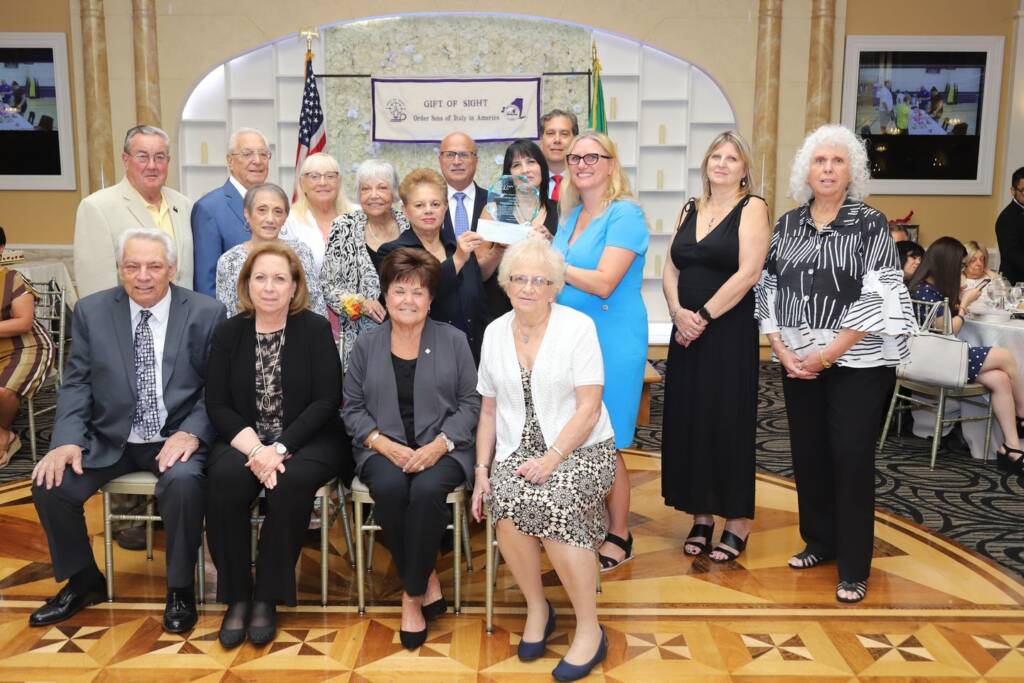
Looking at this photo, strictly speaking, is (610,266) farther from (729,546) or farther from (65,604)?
(65,604)

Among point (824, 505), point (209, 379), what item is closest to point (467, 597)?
point (209, 379)

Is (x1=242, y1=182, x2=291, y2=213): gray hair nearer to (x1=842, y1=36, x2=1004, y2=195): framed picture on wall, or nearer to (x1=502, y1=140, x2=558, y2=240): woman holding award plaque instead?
(x1=502, y1=140, x2=558, y2=240): woman holding award plaque

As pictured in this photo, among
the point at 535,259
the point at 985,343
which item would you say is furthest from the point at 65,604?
the point at 985,343

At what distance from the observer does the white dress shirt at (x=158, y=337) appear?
3.46m

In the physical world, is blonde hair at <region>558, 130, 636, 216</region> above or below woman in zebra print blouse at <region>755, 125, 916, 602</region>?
above

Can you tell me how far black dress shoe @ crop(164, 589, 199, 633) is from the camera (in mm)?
3266

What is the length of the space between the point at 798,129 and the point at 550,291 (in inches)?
275

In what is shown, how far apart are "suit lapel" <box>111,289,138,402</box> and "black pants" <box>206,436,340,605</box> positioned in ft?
1.67

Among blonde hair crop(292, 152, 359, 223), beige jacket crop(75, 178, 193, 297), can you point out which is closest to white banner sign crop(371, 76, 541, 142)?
blonde hair crop(292, 152, 359, 223)

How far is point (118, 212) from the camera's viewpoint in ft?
13.3

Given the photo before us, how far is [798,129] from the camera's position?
923 cm

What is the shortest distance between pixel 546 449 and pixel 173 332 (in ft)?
4.88

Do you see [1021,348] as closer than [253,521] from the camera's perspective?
No

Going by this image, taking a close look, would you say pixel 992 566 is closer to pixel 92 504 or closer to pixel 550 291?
pixel 550 291
